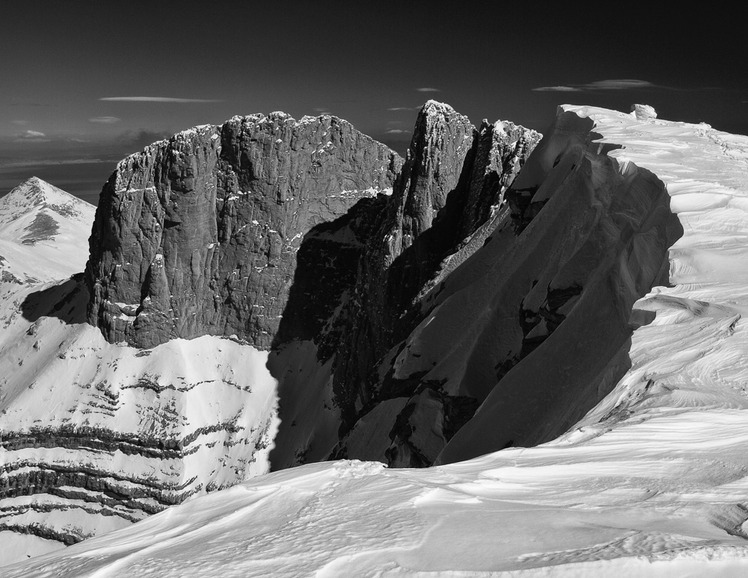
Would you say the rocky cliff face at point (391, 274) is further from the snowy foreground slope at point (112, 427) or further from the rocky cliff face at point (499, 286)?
the snowy foreground slope at point (112, 427)

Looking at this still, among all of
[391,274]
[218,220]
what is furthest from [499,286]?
[218,220]

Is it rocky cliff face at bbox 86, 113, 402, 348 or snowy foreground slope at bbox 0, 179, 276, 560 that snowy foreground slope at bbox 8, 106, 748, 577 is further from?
rocky cliff face at bbox 86, 113, 402, 348

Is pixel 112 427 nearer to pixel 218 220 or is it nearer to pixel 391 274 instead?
pixel 218 220

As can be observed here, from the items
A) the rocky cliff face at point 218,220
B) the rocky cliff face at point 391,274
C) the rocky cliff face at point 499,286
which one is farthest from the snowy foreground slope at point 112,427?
the rocky cliff face at point 499,286

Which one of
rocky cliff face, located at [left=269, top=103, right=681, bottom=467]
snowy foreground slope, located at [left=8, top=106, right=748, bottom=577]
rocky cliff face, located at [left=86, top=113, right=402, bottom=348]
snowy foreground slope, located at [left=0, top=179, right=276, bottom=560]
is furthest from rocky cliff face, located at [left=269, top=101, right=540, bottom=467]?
snowy foreground slope, located at [left=8, top=106, right=748, bottom=577]

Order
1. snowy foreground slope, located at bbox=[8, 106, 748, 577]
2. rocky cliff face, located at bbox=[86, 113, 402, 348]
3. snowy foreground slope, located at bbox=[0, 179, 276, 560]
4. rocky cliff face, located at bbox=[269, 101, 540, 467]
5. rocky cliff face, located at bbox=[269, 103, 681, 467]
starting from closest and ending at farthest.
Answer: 1. snowy foreground slope, located at bbox=[8, 106, 748, 577]
2. rocky cliff face, located at bbox=[269, 103, 681, 467]
3. rocky cliff face, located at bbox=[269, 101, 540, 467]
4. snowy foreground slope, located at bbox=[0, 179, 276, 560]
5. rocky cliff face, located at bbox=[86, 113, 402, 348]

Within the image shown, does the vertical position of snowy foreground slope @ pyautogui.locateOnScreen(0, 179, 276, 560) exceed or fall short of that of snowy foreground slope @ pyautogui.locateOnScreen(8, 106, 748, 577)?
it falls short

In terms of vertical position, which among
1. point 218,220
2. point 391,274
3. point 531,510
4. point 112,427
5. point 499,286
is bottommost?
point 112,427
